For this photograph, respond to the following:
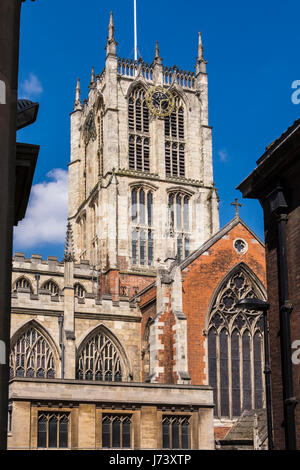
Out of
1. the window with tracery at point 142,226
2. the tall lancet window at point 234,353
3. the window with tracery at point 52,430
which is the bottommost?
the window with tracery at point 52,430

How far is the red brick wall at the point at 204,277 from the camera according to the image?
33.7 meters

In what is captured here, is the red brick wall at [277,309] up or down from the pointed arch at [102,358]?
down

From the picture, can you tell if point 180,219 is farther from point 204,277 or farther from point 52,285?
point 204,277

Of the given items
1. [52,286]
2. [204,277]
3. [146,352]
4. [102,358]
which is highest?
[52,286]

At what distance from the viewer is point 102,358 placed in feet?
121

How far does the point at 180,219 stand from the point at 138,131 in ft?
22.4

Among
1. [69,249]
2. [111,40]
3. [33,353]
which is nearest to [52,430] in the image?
[33,353]

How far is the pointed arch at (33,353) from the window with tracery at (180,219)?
17204 millimetres

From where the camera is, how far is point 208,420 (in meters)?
27.6

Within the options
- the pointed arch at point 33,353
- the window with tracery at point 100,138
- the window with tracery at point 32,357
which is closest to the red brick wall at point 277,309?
the window with tracery at point 32,357

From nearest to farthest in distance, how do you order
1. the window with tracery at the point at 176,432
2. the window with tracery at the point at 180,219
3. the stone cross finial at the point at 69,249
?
the window with tracery at the point at 176,432 → the stone cross finial at the point at 69,249 → the window with tracery at the point at 180,219

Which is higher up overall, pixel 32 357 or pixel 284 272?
pixel 32 357

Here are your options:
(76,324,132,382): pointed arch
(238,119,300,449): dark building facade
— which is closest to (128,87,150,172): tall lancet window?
(76,324,132,382): pointed arch

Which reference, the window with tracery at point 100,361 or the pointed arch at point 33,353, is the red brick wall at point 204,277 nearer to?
the window with tracery at point 100,361
